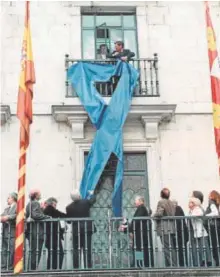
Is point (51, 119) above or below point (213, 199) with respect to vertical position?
above

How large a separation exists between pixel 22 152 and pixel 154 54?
4.35 meters

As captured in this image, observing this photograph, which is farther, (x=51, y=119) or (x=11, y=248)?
(x=51, y=119)

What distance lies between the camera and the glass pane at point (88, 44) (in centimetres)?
1563

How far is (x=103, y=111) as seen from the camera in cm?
1444

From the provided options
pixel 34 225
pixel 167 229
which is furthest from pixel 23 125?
pixel 167 229

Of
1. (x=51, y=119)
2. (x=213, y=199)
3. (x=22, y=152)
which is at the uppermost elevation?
(x=51, y=119)

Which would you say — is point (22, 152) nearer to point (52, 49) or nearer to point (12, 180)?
point (12, 180)

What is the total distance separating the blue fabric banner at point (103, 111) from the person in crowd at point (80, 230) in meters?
1.20

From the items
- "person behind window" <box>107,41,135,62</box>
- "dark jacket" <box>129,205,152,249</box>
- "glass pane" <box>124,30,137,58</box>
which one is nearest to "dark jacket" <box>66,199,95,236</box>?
"dark jacket" <box>129,205,152,249</box>

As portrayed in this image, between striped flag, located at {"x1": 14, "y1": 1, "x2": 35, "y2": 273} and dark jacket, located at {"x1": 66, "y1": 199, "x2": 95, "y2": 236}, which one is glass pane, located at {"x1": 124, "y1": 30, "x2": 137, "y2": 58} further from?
dark jacket, located at {"x1": 66, "y1": 199, "x2": 95, "y2": 236}

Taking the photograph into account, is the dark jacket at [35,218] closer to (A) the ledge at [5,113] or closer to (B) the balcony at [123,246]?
(B) the balcony at [123,246]

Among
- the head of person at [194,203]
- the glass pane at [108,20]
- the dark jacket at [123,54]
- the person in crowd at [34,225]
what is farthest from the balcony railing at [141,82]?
the person in crowd at [34,225]

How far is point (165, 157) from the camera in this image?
47.7 feet

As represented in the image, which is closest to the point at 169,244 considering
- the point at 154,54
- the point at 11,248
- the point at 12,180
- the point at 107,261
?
the point at 107,261
